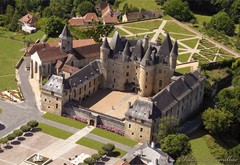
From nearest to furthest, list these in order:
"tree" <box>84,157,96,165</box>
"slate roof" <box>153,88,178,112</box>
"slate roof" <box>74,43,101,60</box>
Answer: "tree" <box>84,157,96,165</box> < "slate roof" <box>153,88,178,112</box> < "slate roof" <box>74,43,101,60</box>

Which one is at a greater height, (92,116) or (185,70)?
(185,70)

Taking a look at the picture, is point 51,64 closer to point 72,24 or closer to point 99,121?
point 99,121

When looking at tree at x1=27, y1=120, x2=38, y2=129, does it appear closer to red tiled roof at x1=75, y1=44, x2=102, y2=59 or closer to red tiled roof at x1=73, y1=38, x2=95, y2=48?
red tiled roof at x1=75, y1=44, x2=102, y2=59

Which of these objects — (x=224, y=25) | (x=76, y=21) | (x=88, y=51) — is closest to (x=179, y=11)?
(x=224, y=25)

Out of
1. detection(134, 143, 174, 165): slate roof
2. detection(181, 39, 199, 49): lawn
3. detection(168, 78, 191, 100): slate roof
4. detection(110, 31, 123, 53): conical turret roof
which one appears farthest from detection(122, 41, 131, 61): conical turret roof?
detection(181, 39, 199, 49): lawn

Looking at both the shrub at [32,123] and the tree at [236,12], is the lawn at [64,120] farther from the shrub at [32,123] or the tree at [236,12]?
the tree at [236,12]

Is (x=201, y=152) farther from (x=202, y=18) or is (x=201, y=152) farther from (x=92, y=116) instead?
(x=202, y=18)
